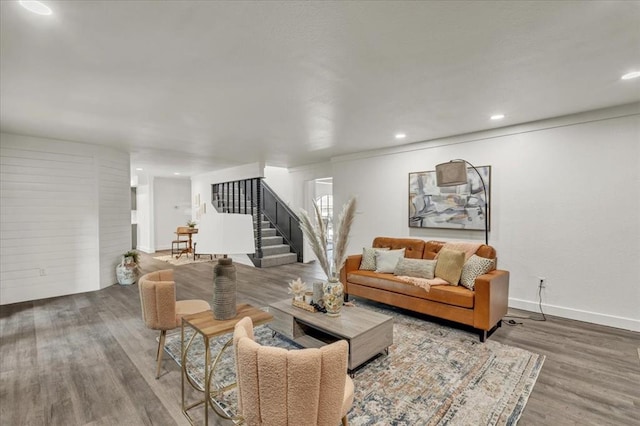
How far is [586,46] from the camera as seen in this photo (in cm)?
204

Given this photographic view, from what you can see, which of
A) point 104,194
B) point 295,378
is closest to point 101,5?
point 295,378

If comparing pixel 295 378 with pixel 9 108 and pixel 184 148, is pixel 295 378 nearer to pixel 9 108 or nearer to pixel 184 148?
pixel 9 108

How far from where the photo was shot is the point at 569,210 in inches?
142

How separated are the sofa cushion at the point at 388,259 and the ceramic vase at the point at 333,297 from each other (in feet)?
5.27

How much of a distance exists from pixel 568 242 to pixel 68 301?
7.03 metres

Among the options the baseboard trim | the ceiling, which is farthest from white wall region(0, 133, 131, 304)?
the baseboard trim

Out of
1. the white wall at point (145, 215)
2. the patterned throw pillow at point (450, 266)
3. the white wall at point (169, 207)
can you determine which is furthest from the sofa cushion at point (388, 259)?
the white wall at point (145, 215)

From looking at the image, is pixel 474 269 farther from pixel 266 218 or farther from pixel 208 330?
pixel 266 218

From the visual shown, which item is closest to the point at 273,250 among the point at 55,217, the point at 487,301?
the point at 55,217

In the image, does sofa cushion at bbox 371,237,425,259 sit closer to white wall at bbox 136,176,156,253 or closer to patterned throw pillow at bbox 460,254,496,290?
patterned throw pillow at bbox 460,254,496,290

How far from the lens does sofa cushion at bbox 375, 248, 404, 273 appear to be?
4.09 m

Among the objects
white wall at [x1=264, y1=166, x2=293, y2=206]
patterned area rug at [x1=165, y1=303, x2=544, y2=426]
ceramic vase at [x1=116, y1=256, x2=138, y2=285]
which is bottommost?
patterned area rug at [x1=165, y1=303, x2=544, y2=426]

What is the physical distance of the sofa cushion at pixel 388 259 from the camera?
13.4 feet

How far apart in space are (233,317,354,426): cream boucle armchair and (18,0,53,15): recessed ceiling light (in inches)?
81.6
